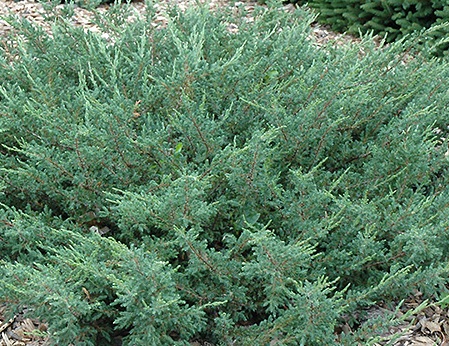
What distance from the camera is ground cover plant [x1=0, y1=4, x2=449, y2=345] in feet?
6.70

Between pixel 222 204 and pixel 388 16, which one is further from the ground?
pixel 222 204

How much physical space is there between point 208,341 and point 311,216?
2.05 feet

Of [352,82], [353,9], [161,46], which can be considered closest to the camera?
[352,82]

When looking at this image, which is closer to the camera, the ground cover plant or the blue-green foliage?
the ground cover plant

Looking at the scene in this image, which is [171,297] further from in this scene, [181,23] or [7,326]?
[181,23]

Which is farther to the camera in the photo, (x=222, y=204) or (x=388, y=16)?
(x=388, y=16)

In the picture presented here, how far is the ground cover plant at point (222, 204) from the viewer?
6.70ft

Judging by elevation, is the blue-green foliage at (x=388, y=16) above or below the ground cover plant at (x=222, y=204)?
below

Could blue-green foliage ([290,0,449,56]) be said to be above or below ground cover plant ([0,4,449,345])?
below

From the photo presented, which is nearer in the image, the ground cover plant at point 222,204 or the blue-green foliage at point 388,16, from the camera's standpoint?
the ground cover plant at point 222,204

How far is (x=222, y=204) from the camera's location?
238cm

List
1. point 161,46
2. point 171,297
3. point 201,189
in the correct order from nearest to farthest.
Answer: point 171,297 < point 201,189 < point 161,46

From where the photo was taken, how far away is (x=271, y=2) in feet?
12.3

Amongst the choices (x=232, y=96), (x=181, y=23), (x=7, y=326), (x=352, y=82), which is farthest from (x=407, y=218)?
(x=181, y=23)
